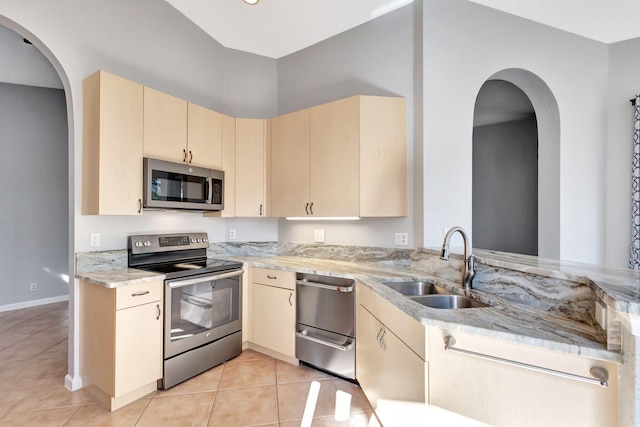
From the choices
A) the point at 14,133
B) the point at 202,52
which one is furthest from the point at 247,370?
the point at 14,133

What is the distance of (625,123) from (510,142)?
1827 millimetres

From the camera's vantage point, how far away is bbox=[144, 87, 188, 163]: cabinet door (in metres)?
2.35

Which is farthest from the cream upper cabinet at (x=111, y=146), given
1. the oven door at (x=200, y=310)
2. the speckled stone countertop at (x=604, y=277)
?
the speckled stone countertop at (x=604, y=277)

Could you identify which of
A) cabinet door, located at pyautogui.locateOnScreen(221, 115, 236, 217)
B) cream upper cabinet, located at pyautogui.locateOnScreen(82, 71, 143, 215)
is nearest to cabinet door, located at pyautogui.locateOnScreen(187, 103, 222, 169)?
cabinet door, located at pyautogui.locateOnScreen(221, 115, 236, 217)

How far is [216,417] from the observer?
6.23 feet

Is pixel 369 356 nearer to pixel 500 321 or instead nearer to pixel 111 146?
pixel 500 321

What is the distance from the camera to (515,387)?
1120 mm

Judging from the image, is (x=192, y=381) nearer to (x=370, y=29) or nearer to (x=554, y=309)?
(x=554, y=309)

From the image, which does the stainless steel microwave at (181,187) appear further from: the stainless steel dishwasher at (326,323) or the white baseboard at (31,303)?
the white baseboard at (31,303)

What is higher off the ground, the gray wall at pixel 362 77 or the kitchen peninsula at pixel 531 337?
the gray wall at pixel 362 77

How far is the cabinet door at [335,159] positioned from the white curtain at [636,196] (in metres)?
2.56

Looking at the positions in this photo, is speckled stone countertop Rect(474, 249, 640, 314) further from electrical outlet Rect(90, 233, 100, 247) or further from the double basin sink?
electrical outlet Rect(90, 233, 100, 247)

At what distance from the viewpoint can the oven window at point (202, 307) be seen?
222 cm

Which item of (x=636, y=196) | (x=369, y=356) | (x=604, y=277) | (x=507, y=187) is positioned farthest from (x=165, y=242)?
(x=507, y=187)
